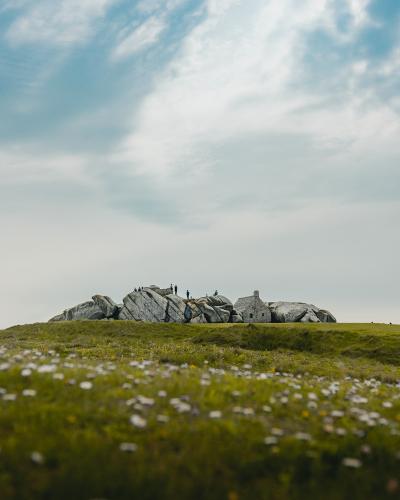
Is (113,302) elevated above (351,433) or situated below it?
above

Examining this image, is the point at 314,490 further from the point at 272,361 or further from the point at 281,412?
the point at 272,361

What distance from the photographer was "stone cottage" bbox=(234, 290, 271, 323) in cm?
9294

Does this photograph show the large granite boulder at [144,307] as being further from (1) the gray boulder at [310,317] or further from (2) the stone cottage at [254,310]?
(1) the gray boulder at [310,317]

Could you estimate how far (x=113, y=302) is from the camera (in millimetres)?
93250

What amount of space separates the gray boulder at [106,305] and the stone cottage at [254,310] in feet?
77.7

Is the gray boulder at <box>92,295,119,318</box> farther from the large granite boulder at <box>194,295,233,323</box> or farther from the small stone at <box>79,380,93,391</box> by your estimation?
the small stone at <box>79,380,93,391</box>

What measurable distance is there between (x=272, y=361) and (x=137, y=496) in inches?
986

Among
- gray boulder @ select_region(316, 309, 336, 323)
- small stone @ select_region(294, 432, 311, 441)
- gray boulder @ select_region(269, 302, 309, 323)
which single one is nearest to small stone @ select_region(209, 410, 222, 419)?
small stone @ select_region(294, 432, 311, 441)

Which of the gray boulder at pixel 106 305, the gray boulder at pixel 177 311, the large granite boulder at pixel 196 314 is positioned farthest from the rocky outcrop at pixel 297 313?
the gray boulder at pixel 106 305

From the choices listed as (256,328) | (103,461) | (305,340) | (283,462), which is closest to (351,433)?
(283,462)

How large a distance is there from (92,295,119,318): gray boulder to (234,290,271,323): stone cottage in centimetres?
2368

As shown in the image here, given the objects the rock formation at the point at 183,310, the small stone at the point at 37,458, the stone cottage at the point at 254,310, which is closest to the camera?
the small stone at the point at 37,458

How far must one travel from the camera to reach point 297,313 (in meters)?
91.3

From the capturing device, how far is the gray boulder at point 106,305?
90188 mm
